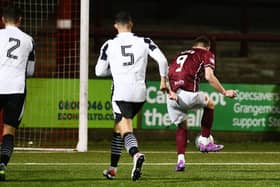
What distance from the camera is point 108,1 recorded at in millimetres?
28750

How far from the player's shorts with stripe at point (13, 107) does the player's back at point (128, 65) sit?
1.12 meters

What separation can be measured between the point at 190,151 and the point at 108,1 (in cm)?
1094

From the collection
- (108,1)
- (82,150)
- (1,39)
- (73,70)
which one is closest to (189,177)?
(1,39)

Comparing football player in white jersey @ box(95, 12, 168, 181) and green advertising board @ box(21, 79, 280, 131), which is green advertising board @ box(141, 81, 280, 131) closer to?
green advertising board @ box(21, 79, 280, 131)

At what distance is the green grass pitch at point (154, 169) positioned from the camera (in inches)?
458

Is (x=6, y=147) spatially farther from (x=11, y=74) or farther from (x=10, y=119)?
(x=11, y=74)

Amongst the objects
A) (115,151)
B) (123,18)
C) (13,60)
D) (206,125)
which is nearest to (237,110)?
(206,125)

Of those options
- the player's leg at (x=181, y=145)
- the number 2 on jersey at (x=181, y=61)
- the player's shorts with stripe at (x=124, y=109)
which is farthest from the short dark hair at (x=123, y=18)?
the player's leg at (x=181, y=145)

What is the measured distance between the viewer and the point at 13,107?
11.7 metres

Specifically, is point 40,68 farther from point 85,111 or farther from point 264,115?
point 264,115

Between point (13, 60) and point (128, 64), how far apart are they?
4.46ft

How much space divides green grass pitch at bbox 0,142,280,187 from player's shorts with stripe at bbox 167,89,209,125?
0.76m

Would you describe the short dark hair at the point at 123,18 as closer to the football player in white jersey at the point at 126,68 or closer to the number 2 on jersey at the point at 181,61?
the football player in white jersey at the point at 126,68

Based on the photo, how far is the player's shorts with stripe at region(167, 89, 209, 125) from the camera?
45.0 ft
